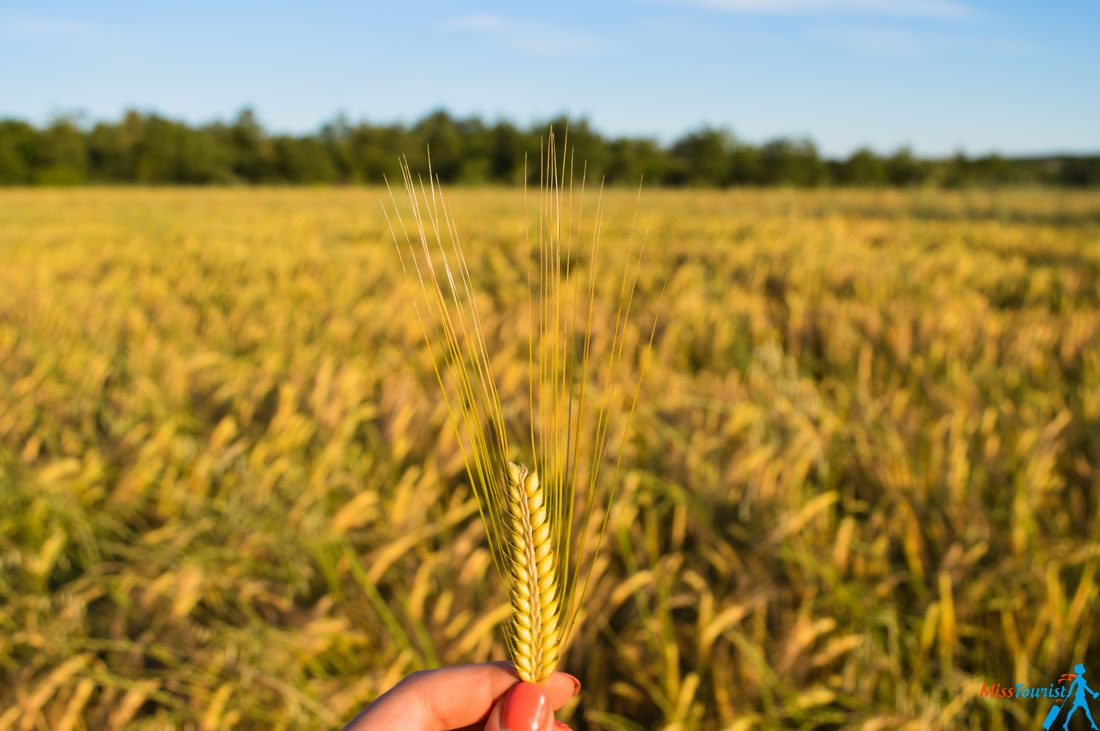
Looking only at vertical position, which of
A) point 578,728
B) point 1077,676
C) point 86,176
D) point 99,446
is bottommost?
point 578,728

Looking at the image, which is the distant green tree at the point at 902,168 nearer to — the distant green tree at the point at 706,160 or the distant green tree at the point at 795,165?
the distant green tree at the point at 795,165

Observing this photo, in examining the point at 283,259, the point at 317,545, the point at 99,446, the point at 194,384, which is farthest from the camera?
the point at 283,259

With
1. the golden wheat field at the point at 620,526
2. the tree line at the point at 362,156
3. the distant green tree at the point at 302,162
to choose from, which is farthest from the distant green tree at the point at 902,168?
the golden wheat field at the point at 620,526

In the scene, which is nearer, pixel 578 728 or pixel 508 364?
pixel 578 728

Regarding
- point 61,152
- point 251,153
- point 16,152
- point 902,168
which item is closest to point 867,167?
point 902,168

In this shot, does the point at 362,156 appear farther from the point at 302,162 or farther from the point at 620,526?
the point at 620,526

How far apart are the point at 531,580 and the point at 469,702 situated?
11cm

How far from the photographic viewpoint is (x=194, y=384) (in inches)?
93.0

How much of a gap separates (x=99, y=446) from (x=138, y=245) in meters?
4.42

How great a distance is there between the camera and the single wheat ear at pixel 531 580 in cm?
40

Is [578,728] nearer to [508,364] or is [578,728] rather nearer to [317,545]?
[317,545]

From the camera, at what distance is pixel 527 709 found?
0.44 m

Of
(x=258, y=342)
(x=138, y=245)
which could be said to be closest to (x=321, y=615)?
(x=258, y=342)

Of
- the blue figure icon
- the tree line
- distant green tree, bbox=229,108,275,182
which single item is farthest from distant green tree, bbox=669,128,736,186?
the blue figure icon
